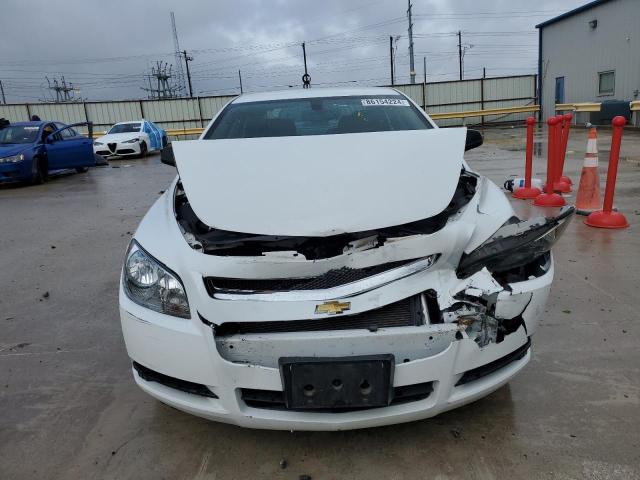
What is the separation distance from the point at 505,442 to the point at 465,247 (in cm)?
79

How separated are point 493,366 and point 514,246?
447mm

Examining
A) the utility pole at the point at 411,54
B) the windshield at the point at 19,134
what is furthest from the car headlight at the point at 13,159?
the utility pole at the point at 411,54

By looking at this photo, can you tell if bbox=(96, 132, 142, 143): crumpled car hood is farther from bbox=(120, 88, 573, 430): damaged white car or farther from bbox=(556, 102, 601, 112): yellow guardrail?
bbox=(556, 102, 601, 112): yellow guardrail

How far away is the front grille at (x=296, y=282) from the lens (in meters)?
1.74

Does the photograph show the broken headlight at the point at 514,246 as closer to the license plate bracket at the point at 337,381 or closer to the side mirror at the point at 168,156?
the license plate bracket at the point at 337,381

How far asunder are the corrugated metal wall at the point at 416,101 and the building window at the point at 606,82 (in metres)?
5.78

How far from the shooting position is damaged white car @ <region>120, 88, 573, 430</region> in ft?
5.45

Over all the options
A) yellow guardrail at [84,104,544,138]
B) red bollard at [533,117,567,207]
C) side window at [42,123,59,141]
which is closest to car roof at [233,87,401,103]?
red bollard at [533,117,567,207]

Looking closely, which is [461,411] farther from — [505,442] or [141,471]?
[141,471]

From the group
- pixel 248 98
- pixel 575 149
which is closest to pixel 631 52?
pixel 575 149

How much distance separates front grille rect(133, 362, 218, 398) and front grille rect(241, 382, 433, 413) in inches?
5.1

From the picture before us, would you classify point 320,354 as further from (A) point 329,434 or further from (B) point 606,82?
(B) point 606,82

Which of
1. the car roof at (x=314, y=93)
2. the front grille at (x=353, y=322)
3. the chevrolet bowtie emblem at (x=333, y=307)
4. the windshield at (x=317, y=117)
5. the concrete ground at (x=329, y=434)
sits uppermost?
the car roof at (x=314, y=93)

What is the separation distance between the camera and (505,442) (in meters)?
1.98
